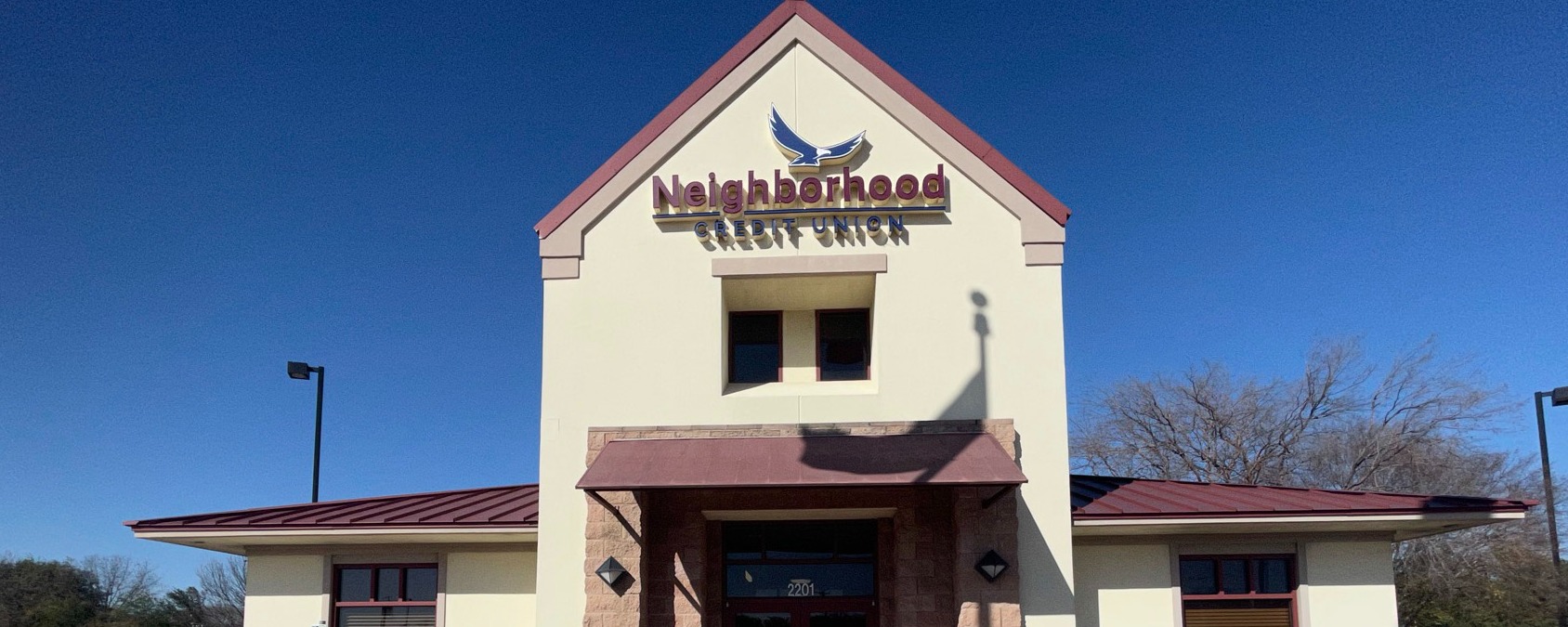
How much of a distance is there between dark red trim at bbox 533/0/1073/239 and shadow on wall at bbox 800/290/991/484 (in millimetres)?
1413

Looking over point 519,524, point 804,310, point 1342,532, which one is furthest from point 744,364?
point 1342,532

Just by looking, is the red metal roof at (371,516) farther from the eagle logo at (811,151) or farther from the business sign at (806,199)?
the eagle logo at (811,151)

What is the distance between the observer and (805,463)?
11703mm

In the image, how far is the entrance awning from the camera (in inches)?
438

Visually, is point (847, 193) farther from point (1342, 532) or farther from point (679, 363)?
point (1342, 532)

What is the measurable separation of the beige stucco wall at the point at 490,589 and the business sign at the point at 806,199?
185 inches

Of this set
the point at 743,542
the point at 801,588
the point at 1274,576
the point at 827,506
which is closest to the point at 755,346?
the point at 827,506

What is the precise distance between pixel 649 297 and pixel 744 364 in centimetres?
160

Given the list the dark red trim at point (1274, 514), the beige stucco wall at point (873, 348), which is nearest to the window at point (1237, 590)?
the dark red trim at point (1274, 514)

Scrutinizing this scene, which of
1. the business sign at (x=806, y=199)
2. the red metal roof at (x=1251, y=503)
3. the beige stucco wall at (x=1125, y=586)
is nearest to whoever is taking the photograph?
the red metal roof at (x=1251, y=503)

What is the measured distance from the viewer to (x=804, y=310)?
1392 centimetres

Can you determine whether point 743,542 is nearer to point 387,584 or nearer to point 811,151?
point 387,584

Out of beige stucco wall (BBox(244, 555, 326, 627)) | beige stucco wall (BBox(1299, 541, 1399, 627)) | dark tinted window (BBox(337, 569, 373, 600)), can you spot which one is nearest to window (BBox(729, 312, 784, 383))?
dark tinted window (BBox(337, 569, 373, 600))

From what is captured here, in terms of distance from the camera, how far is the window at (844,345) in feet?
44.7
